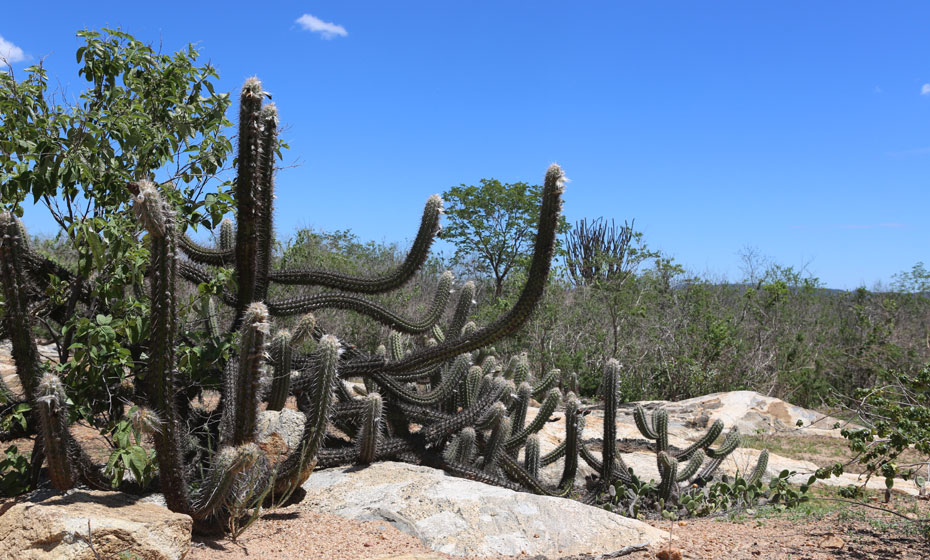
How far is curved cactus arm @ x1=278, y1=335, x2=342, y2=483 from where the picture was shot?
4191 millimetres

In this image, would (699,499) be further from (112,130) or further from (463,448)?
(112,130)

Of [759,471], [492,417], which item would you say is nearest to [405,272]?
[492,417]

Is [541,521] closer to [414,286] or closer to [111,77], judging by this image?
[111,77]

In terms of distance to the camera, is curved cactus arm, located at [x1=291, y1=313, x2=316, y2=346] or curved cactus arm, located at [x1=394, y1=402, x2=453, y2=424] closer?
curved cactus arm, located at [x1=291, y1=313, x2=316, y2=346]

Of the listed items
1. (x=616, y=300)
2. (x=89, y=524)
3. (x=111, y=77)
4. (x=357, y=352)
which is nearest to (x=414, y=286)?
(x=616, y=300)

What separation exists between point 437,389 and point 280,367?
168 cm

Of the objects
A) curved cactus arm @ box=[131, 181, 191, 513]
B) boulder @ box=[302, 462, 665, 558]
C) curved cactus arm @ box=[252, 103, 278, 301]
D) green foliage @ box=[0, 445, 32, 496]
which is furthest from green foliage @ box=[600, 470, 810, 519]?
green foliage @ box=[0, 445, 32, 496]

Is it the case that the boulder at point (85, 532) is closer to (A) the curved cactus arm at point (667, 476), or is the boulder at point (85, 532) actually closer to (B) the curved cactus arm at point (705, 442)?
(A) the curved cactus arm at point (667, 476)

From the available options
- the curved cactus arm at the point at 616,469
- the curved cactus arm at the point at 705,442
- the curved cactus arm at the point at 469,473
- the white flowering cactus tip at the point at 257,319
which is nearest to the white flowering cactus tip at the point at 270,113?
the white flowering cactus tip at the point at 257,319

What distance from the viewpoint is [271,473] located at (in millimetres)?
4098

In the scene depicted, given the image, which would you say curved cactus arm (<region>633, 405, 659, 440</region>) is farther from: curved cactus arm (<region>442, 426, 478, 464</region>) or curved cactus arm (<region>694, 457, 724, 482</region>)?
curved cactus arm (<region>442, 426, 478, 464</region>)

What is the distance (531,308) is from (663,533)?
1.70m

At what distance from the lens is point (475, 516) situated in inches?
167

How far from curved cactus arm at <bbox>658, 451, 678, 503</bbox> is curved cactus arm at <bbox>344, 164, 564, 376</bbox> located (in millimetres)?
2375
